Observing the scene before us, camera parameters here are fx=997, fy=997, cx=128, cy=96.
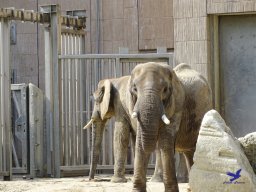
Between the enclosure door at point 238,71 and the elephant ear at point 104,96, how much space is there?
→ 6.94 feet

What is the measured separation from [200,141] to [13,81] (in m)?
10.8

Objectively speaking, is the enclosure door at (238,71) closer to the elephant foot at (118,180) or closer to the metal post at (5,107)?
the elephant foot at (118,180)

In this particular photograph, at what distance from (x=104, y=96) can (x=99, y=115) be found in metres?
0.56

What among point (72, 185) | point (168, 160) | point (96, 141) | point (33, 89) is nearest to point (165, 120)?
point (168, 160)

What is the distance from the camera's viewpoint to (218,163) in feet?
32.1

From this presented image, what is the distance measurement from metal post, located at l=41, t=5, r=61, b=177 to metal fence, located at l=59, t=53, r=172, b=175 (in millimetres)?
81

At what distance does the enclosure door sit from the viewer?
15.2 metres

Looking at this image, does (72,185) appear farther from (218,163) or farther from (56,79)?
(218,163)

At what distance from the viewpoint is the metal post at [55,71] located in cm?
1587

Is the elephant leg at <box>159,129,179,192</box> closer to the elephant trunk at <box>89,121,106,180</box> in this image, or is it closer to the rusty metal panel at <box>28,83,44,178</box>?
the elephant trunk at <box>89,121,106,180</box>

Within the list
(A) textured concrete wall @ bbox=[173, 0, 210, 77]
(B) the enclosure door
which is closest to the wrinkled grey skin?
(A) textured concrete wall @ bbox=[173, 0, 210, 77]

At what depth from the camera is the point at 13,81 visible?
20.2 m

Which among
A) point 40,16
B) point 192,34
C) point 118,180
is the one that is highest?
point 40,16

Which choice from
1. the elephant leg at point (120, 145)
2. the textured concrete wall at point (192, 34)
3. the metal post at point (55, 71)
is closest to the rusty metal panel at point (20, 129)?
the metal post at point (55, 71)
